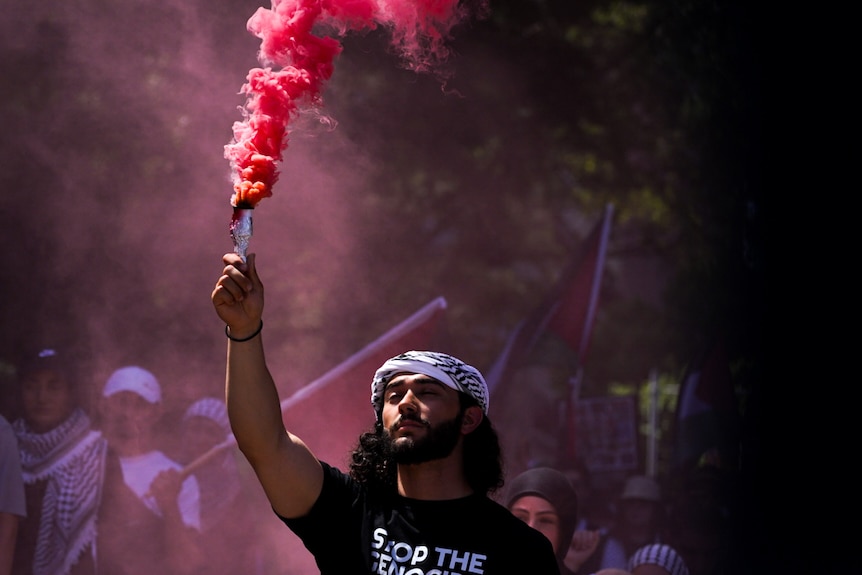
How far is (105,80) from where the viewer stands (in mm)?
4617

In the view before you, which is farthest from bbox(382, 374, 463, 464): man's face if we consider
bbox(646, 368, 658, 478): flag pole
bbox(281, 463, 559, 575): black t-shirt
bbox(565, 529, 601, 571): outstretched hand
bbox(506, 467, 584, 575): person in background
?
bbox(646, 368, 658, 478): flag pole

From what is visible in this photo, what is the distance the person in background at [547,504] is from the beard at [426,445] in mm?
2045

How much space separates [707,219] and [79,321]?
3649 millimetres

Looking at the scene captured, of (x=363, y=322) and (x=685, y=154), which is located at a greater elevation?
(x=685, y=154)

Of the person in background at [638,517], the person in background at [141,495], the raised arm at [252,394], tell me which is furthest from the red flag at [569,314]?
the raised arm at [252,394]

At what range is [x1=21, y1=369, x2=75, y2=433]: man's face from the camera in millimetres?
4332

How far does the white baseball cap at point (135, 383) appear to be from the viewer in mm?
4500

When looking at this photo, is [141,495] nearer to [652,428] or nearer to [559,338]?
[559,338]

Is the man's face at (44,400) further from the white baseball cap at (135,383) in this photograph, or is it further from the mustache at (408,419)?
the mustache at (408,419)

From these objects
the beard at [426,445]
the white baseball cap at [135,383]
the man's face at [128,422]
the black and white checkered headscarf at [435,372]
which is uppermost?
the white baseball cap at [135,383]

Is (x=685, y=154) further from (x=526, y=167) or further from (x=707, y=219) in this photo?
(x=526, y=167)

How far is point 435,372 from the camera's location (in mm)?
2701

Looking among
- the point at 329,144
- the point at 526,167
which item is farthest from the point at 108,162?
the point at 526,167

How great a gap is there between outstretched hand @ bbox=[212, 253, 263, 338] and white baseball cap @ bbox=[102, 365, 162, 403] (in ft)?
7.72
